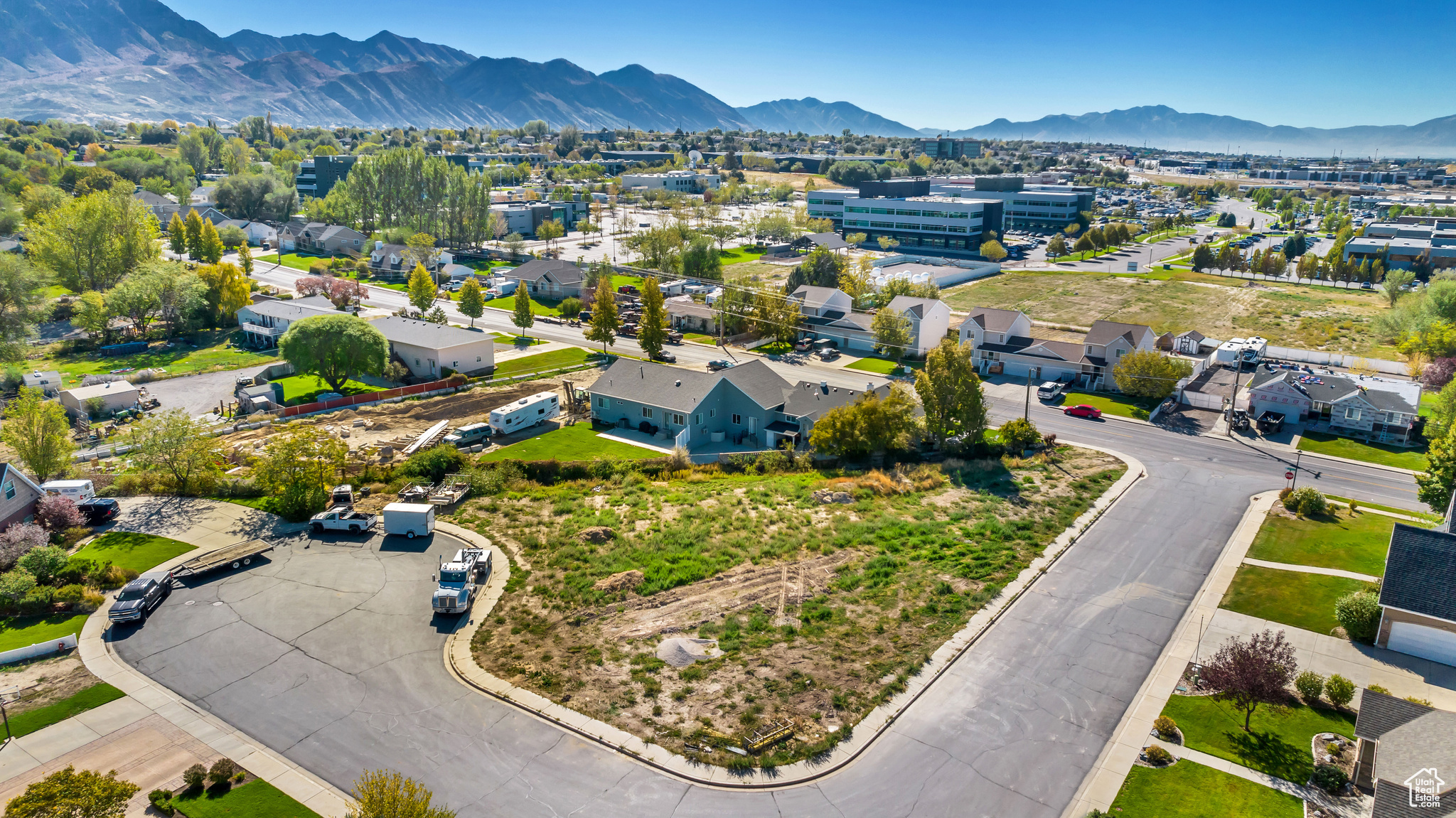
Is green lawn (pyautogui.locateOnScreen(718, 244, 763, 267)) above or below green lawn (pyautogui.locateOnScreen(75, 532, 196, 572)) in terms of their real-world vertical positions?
above

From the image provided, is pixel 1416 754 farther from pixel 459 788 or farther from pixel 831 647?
pixel 459 788

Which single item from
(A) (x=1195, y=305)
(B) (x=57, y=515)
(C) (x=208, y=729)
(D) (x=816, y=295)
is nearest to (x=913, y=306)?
(D) (x=816, y=295)

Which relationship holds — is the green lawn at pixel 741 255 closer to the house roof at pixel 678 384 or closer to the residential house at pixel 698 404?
the house roof at pixel 678 384

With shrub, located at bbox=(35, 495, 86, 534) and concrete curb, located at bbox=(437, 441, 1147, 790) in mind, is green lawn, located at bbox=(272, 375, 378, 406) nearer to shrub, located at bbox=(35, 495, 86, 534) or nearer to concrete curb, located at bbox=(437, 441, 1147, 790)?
shrub, located at bbox=(35, 495, 86, 534)

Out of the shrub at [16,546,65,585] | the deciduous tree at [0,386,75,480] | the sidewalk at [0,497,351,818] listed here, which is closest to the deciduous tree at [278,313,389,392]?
the deciduous tree at [0,386,75,480]

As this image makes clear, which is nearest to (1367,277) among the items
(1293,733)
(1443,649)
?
(1443,649)

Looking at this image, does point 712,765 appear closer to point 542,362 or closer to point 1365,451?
point 1365,451

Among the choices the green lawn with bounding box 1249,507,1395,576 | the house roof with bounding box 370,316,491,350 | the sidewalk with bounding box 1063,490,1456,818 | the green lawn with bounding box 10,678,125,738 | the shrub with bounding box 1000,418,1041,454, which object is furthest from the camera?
the house roof with bounding box 370,316,491,350
